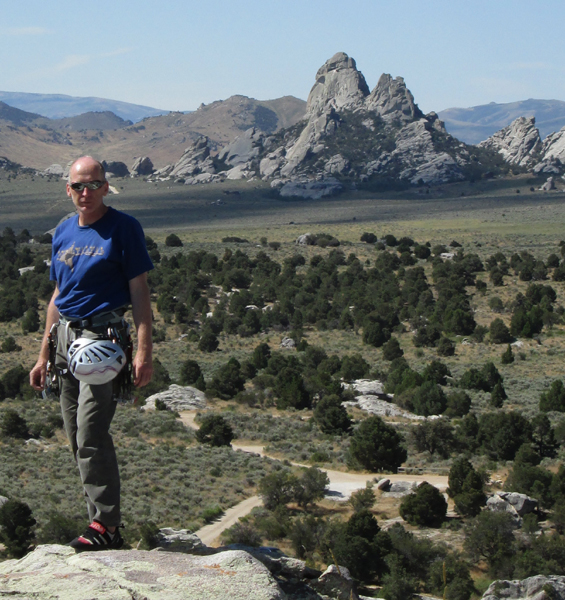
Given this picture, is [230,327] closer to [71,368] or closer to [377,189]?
[71,368]

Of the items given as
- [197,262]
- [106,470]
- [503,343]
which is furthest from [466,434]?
[197,262]

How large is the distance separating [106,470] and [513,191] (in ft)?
550

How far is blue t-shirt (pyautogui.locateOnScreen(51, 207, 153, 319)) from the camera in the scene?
664 cm

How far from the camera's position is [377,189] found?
171 meters

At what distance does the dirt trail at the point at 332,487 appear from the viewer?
19.7m

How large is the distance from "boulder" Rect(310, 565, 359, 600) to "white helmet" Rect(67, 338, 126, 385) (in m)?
2.93

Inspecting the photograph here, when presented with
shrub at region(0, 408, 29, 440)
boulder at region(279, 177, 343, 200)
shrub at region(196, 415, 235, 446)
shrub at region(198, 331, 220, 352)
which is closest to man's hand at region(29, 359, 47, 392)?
shrub at region(0, 408, 29, 440)

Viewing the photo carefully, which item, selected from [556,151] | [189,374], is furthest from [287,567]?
[556,151]

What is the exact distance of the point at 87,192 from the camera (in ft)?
22.1

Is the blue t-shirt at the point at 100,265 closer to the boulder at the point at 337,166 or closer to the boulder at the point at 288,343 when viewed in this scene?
the boulder at the point at 288,343

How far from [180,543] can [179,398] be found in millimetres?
29715

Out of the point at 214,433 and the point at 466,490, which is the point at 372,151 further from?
the point at 466,490

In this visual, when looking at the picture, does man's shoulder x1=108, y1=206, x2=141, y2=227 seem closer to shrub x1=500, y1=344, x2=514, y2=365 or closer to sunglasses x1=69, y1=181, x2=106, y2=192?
sunglasses x1=69, y1=181, x2=106, y2=192

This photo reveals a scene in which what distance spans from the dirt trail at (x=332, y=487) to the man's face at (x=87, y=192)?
43.3ft
